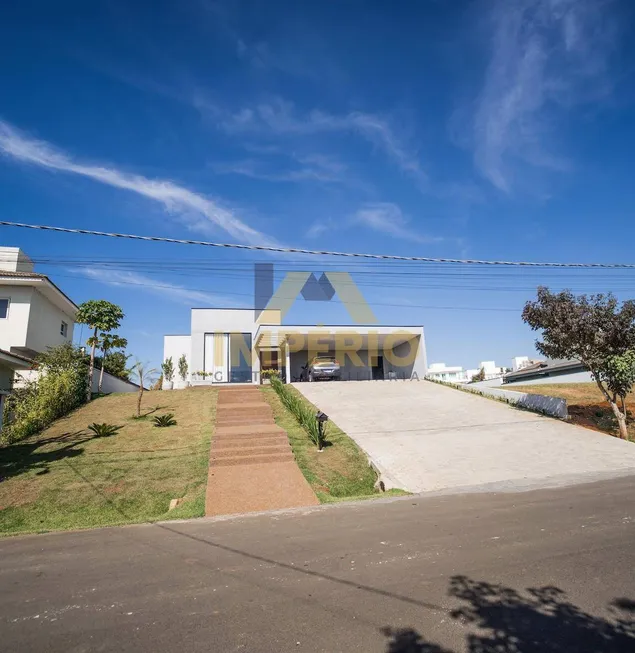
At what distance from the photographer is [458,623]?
112 inches

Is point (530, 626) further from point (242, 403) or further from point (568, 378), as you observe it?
point (568, 378)

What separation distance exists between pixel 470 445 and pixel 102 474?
375 inches

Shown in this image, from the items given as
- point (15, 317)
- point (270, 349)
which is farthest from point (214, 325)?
point (15, 317)

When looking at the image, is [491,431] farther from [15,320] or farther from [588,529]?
[15,320]

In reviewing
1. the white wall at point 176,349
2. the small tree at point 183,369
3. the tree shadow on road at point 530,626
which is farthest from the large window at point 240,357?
the tree shadow on road at point 530,626

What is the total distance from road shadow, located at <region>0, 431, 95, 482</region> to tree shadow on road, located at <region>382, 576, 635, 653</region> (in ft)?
31.5

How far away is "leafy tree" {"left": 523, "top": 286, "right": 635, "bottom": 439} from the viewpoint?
12227 mm

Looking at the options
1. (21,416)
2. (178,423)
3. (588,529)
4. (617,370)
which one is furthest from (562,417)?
(21,416)

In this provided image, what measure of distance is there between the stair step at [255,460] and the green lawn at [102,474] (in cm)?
39

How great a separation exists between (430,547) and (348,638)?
2.12 metres

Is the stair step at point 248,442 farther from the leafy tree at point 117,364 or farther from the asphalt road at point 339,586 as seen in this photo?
the leafy tree at point 117,364

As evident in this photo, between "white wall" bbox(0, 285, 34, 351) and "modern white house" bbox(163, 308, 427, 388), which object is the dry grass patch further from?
"white wall" bbox(0, 285, 34, 351)

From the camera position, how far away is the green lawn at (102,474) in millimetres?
7156

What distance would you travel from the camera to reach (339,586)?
11.7ft
